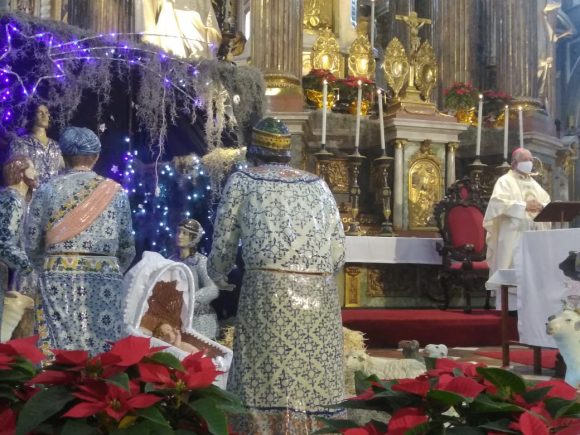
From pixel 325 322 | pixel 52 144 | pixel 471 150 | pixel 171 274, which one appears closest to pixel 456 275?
pixel 471 150

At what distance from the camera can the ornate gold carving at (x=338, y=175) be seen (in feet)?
34.3

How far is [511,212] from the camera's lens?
8836 mm

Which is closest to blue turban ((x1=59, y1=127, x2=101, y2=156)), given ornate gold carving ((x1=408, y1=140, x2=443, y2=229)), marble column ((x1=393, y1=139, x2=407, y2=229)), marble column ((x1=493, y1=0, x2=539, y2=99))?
marble column ((x1=393, y1=139, x2=407, y2=229))

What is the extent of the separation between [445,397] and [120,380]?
0.51 metres

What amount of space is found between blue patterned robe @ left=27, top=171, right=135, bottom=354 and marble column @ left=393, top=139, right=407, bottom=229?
272 inches

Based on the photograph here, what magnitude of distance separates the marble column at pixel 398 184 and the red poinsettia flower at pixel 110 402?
30.4 ft

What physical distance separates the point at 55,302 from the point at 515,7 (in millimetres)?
9989

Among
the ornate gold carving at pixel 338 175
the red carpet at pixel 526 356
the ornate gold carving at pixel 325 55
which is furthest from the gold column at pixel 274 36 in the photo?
the red carpet at pixel 526 356

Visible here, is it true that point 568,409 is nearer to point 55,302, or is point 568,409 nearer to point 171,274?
point 55,302

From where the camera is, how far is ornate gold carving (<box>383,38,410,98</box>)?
11109mm

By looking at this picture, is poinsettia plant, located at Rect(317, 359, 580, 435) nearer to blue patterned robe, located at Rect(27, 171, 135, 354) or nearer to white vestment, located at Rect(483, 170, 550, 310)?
blue patterned robe, located at Rect(27, 171, 135, 354)

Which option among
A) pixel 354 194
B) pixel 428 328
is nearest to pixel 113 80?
pixel 354 194

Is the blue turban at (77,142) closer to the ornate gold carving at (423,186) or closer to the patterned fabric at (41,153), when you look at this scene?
the patterned fabric at (41,153)

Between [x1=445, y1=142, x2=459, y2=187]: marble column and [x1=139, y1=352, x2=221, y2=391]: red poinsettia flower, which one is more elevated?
[x1=445, y1=142, x2=459, y2=187]: marble column
